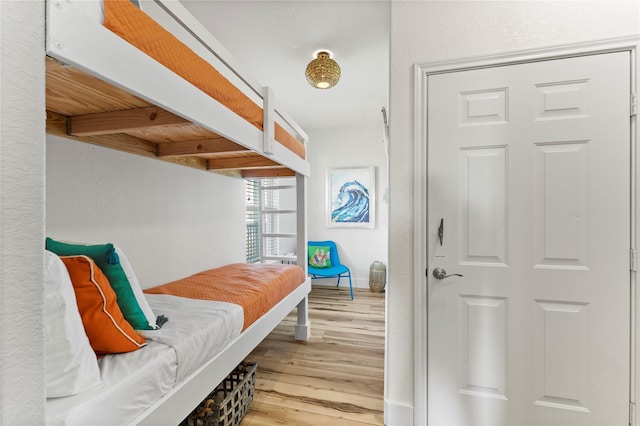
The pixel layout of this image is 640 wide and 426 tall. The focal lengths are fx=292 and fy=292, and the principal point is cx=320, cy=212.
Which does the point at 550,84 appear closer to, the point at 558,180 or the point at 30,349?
the point at 558,180

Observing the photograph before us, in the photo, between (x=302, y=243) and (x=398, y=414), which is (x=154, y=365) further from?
(x=302, y=243)

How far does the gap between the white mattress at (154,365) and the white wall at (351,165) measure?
316 cm

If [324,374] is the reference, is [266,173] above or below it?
above

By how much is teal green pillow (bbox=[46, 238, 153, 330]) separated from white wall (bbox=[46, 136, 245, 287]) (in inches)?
15.8

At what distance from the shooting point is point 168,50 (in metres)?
→ 1.05

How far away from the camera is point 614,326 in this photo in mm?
1367

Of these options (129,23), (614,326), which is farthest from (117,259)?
(614,326)

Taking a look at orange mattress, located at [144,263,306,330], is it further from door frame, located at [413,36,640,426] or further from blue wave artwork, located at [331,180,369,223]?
blue wave artwork, located at [331,180,369,223]

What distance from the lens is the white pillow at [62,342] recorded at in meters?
0.81

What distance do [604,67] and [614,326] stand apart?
47.9 inches

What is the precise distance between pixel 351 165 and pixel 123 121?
3.57m

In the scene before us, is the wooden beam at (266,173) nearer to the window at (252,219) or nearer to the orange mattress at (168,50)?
the window at (252,219)

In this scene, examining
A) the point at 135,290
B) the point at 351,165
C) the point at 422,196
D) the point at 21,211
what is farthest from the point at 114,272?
the point at 351,165

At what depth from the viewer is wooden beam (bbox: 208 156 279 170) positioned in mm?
2592
